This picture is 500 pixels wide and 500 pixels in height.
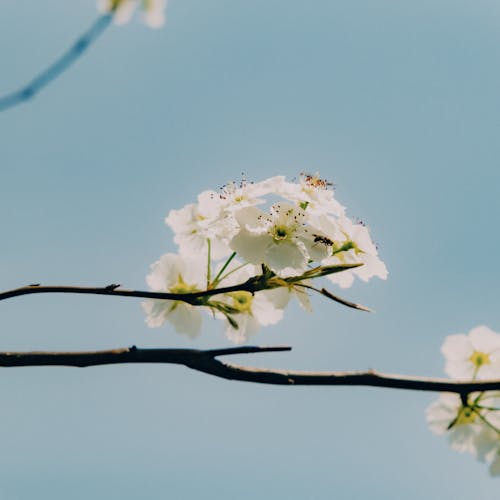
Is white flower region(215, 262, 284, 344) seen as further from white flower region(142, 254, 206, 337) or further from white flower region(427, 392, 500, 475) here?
white flower region(427, 392, 500, 475)

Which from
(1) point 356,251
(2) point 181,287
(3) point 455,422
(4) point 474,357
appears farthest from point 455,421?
(2) point 181,287

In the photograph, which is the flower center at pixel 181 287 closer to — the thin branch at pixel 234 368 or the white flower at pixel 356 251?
the white flower at pixel 356 251

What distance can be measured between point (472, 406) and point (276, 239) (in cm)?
70

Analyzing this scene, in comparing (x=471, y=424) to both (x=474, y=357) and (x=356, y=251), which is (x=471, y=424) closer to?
(x=474, y=357)

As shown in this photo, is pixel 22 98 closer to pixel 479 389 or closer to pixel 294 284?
pixel 294 284

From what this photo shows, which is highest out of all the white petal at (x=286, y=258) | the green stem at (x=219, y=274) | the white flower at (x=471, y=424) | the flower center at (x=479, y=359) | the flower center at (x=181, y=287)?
the flower center at (x=181, y=287)

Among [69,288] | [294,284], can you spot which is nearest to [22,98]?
[69,288]

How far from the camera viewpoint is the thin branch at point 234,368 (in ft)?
4.61

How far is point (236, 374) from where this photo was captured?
1.46 metres

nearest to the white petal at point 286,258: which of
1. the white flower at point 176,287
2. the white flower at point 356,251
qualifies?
the white flower at point 356,251

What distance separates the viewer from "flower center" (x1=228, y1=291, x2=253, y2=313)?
6.93ft

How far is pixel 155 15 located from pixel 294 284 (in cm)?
86

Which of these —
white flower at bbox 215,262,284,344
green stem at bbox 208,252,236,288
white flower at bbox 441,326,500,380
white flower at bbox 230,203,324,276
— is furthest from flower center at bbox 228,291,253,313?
white flower at bbox 441,326,500,380

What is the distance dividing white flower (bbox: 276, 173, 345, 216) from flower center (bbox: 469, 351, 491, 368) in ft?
1.99
